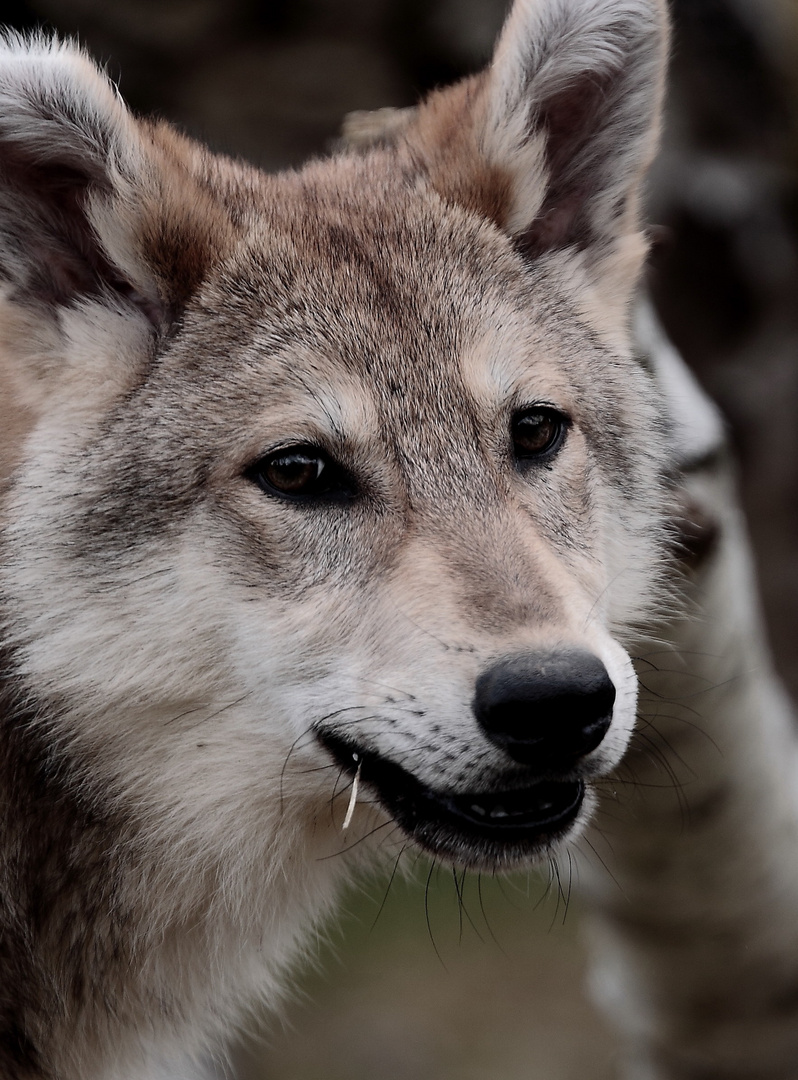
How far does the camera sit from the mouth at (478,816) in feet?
10.3

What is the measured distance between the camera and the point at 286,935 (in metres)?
3.91

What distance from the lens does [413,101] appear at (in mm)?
8945

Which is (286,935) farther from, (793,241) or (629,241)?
(793,241)

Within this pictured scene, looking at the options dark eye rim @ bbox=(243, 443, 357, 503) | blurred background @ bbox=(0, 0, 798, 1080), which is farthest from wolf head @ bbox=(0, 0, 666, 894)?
blurred background @ bbox=(0, 0, 798, 1080)

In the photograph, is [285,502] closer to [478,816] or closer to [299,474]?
[299,474]

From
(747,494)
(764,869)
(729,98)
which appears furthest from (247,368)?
(747,494)

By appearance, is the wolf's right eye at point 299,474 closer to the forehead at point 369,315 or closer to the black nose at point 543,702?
the forehead at point 369,315

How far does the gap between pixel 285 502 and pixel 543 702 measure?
3.15 ft

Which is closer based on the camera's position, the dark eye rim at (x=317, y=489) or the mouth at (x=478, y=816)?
the mouth at (x=478, y=816)

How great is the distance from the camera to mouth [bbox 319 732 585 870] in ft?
10.3

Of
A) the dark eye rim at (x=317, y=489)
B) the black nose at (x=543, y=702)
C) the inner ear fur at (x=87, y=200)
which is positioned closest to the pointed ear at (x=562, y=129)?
the inner ear fur at (x=87, y=200)

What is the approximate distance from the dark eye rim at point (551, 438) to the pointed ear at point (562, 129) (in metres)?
0.71

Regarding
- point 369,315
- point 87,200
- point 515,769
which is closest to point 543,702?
point 515,769

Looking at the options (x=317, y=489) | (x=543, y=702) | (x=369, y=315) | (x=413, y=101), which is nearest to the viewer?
(x=543, y=702)
